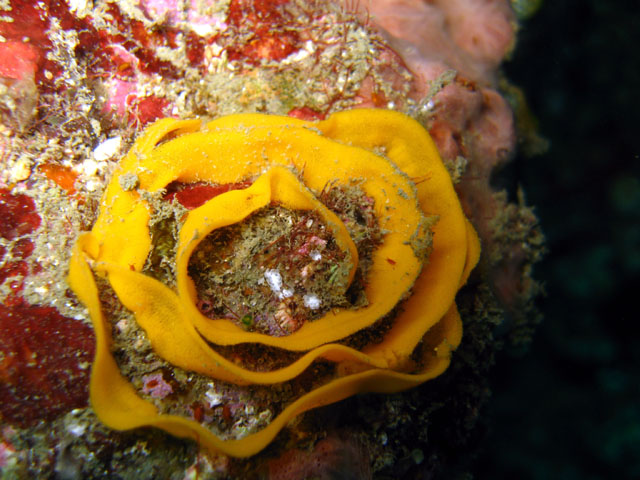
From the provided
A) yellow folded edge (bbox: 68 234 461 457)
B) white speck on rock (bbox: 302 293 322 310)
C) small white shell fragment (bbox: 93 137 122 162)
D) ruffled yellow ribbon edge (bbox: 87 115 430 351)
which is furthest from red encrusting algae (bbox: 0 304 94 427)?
white speck on rock (bbox: 302 293 322 310)

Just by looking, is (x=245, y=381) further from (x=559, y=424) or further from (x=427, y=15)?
(x=559, y=424)

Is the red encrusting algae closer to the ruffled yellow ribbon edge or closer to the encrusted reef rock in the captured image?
the encrusted reef rock

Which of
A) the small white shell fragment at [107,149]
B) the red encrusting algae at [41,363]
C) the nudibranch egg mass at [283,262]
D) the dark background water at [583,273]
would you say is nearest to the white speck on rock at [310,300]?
the nudibranch egg mass at [283,262]

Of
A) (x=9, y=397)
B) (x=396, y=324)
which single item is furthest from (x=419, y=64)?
(x=9, y=397)

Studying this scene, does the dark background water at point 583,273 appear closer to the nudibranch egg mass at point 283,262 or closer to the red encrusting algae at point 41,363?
the nudibranch egg mass at point 283,262

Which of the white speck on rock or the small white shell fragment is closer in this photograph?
the white speck on rock
